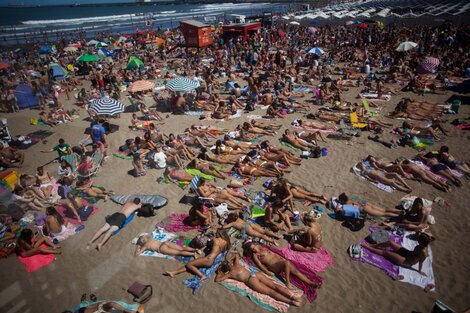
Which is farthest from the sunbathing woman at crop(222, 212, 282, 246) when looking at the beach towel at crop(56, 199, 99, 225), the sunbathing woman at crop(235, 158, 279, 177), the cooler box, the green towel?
the cooler box

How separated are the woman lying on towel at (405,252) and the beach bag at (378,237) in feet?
0.40

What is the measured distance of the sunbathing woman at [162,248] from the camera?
564 centimetres

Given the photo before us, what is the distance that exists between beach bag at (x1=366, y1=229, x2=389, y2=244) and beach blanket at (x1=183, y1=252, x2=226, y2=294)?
3.12 m

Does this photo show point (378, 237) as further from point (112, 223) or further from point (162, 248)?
point (112, 223)

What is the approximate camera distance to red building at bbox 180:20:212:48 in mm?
25031

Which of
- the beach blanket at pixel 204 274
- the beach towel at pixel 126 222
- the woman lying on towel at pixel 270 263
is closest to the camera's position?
the woman lying on towel at pixel 270 263

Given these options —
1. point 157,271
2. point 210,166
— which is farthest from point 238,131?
point 157,271

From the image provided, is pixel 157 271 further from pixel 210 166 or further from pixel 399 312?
pixel 399 312

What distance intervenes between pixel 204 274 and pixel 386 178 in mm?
5559

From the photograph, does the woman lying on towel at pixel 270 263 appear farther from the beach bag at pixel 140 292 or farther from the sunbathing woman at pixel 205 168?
the sunbathing woman at pixel 205 168

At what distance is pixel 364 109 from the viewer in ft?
40.2

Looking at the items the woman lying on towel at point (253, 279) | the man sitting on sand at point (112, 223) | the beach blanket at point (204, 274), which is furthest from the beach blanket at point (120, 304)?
the woman lying on towel at point (253, 279)

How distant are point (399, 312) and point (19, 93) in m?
18.5

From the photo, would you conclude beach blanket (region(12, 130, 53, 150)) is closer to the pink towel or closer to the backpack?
the backpack
